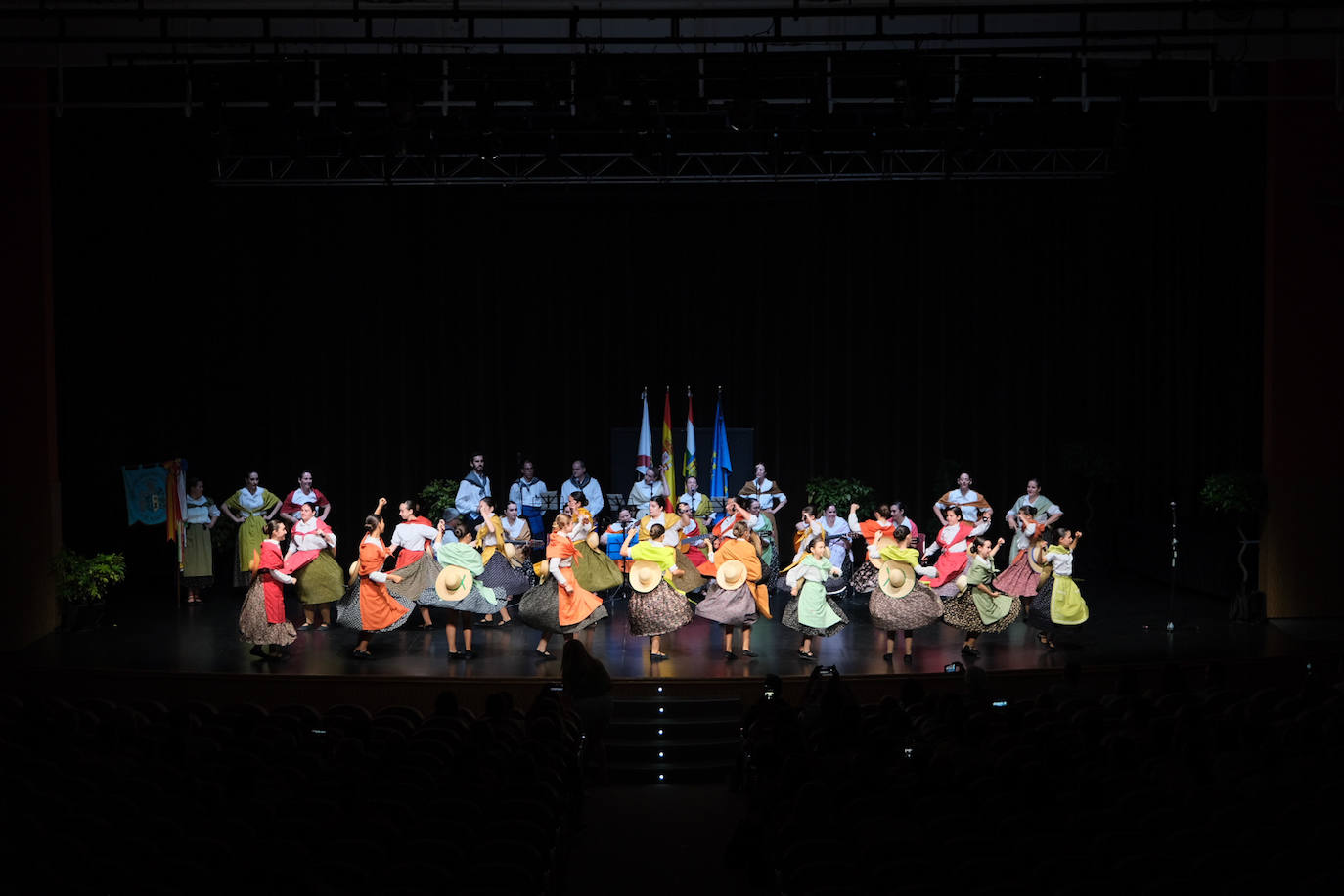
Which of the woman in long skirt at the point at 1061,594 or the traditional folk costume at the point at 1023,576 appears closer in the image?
the woman in long skirt at the point at 1061,594

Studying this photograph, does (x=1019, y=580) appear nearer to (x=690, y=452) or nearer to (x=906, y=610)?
(x=906, y=610)

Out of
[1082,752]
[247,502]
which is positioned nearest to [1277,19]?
[1082,752]

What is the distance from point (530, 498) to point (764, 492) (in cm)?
282

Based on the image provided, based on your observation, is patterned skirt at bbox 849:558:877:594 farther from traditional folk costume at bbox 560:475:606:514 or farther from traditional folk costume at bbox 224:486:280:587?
traditional folk costume at bbox 224:486:280:587

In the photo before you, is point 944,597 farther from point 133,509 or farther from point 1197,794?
point 133,509

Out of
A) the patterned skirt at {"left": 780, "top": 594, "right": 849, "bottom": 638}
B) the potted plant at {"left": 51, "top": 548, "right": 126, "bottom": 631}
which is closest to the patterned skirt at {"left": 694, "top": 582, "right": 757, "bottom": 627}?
the patterned skirt at {"left": 780, "top": 594, "right": 849, "bottom": 638}

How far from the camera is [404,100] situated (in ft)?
36.4

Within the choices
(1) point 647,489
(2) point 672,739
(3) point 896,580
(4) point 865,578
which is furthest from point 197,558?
(3) point 896,580

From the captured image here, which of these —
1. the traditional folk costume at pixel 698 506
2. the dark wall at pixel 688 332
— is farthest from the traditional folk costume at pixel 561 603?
the dark wall at pixel 688 332

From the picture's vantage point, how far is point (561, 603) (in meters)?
11.4

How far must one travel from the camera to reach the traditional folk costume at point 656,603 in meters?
11.4

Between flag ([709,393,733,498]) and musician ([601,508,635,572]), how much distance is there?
2.03 metres

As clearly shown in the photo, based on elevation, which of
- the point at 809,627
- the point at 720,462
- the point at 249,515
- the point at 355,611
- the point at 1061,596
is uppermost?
the point at 720,462

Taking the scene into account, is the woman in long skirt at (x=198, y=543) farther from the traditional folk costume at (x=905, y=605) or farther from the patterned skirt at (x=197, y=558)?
the traditional folk costume at (x=905, y=605)
